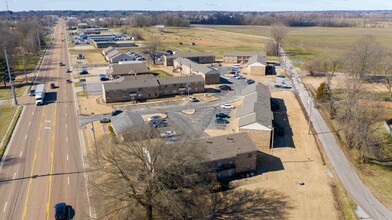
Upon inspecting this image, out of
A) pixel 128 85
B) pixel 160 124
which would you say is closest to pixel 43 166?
pixel 160 124

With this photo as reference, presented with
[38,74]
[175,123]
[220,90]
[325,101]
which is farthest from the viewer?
[38,74]

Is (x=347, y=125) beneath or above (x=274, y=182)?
above

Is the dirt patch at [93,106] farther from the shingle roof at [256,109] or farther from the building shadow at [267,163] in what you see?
the building shadow at [267,163]

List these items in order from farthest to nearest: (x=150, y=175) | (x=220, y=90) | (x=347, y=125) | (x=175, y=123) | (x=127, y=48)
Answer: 1. (x=127, y=48)
2. (x=220, y=90)
3. (x=175, y=123)
4. (x=347, y=125)
5. (x=150, y=175)

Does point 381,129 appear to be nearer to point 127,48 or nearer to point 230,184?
point 230,184

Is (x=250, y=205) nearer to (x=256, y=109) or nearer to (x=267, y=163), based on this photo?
(x=267, y=163)

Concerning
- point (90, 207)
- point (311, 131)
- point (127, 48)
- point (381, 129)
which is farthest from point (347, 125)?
point (127, 48)

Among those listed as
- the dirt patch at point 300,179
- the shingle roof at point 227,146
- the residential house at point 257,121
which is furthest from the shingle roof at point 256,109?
the shingle roof at point 227,146
